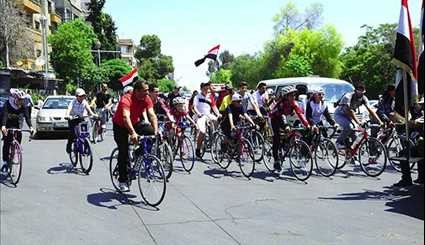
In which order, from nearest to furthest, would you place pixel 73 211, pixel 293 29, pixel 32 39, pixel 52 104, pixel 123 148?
pixel 73 211 < pixel 123 148 < pixel 52 104 < pixel 32 39 < pixel 293 29

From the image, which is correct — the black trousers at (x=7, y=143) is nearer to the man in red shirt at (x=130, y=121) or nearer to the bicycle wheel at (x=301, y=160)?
Answer: the man in red shirt at (x=130, y=121)

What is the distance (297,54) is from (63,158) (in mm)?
57328

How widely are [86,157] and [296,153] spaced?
4358 millimetres

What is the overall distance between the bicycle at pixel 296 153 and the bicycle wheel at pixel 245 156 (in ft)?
1.95

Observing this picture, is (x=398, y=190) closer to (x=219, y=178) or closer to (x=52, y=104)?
(x=219, y=178)

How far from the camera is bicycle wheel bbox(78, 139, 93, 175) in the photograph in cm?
1120

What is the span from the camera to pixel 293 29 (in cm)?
7562

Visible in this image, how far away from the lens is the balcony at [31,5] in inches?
1959

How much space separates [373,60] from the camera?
60.6 meters

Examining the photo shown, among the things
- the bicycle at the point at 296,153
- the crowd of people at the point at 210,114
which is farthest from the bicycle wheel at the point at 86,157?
the bicycle at the point at 296,153

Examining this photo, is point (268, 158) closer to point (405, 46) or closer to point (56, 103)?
point (405, 46)

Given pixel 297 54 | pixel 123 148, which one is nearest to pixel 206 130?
pixel 123 148

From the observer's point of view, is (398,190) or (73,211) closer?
(73,211)

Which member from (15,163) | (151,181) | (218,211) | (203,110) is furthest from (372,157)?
(15,163)
